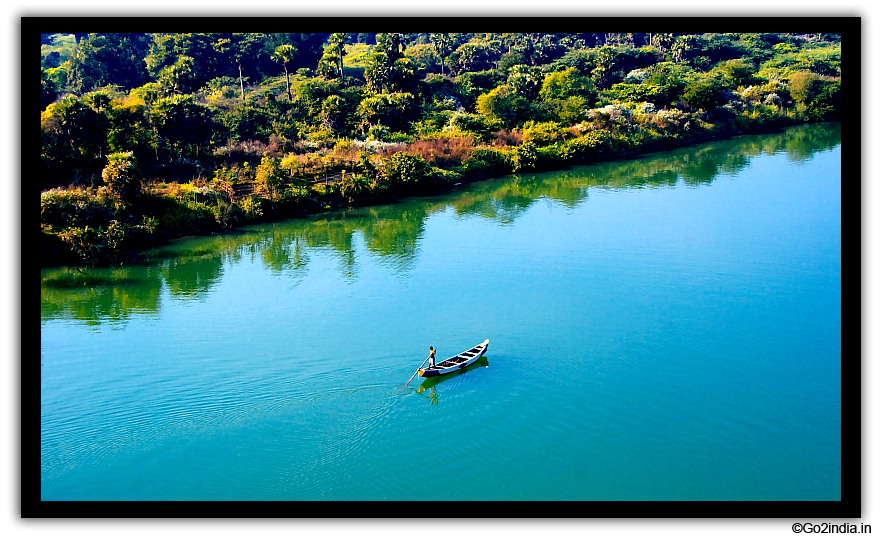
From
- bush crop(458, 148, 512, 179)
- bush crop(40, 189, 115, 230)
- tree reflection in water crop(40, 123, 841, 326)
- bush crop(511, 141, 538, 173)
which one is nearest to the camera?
tree reflection in water crop(40, 123, 841, 326)

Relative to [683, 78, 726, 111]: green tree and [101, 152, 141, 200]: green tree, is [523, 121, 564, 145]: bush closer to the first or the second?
[683, 78, 726, 111]: green tree

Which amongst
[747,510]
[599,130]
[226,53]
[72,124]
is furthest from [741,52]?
[747,510]

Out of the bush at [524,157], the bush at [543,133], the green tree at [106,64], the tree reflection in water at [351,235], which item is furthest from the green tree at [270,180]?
Result: the green tree at [106,64]

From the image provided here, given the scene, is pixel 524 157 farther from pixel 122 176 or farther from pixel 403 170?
pixel 122 176

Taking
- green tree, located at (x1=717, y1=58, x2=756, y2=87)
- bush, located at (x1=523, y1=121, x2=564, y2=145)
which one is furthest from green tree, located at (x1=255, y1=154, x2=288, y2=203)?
green tree, located at (x1=717, y1=58, x2=756, y2=87)

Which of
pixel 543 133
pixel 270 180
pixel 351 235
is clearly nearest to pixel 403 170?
pixel 270 180

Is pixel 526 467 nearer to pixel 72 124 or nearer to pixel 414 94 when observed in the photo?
pixel 72 124
